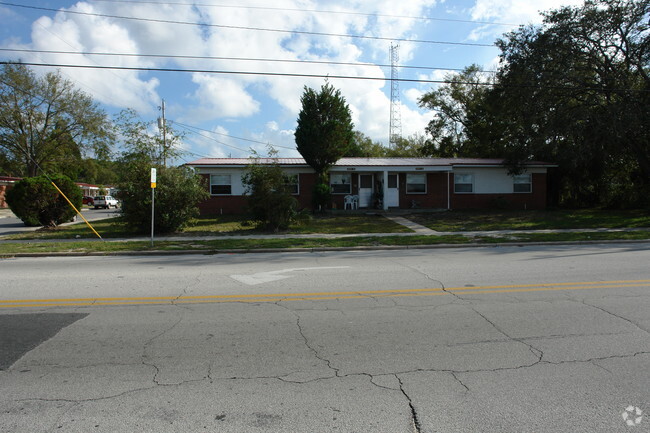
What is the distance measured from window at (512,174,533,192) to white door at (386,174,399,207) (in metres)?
8.08

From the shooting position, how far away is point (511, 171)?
85.3ft

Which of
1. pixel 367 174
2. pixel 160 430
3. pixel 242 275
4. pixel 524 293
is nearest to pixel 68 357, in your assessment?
pixel 160 430

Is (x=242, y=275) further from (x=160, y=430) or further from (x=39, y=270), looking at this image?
(x=160, y=430)

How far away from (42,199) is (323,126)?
14.6 metres

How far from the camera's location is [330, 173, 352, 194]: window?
2559 centimetres

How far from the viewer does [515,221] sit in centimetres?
2034

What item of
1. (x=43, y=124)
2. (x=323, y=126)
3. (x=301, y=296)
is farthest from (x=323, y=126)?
(x=43, y=124)

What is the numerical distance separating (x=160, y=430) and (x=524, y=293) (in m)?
5.86

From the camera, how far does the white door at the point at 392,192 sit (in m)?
25.5

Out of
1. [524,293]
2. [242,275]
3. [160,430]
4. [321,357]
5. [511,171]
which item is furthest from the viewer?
[511,171]

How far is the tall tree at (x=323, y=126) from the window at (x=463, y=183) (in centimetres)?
820

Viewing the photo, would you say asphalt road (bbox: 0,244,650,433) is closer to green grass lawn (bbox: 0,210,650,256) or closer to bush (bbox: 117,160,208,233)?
green grass lawn (bbox: 0,210,650,256)

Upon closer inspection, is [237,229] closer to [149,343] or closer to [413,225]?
[413,225]

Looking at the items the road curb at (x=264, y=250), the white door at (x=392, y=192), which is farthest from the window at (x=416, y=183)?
the road curb at (x=264, y=250)
